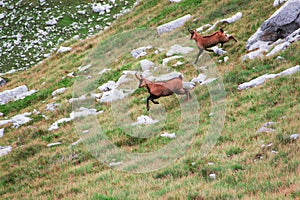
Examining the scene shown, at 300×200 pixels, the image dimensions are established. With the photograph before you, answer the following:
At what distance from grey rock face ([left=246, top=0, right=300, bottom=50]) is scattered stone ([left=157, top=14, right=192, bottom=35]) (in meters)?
9.72

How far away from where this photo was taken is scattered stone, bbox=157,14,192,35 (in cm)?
2697

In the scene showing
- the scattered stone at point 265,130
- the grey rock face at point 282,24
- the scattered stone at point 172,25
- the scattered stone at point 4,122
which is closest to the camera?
the scattered stone at point 265,130

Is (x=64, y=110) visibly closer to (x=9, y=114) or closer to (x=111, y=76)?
(x=111, y=76)

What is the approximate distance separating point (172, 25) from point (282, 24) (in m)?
11.2

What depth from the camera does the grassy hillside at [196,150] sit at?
779 centimetres

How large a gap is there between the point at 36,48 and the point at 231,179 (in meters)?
35.3

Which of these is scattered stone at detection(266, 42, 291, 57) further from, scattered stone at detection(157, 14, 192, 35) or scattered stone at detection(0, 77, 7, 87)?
scattered stone at detection(0, 77, 7, 87)

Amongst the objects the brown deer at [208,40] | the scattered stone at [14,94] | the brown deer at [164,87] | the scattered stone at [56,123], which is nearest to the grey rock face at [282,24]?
the brown deer at [208,40]

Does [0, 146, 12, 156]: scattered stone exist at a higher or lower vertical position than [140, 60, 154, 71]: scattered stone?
lower

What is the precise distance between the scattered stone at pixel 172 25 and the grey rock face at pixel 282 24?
9.72 metres

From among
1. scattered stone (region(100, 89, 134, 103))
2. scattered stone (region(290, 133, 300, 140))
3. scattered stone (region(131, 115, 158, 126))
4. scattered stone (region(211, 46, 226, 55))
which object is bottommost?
scattered stone (region(100, 89, 134, 103))

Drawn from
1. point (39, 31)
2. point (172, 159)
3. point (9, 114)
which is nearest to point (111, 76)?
point (9, 114)

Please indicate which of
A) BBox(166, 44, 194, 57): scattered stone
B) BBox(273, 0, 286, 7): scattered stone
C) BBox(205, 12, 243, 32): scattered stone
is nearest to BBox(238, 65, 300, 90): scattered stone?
BBox(166, 44, 194, 57): scattered stone

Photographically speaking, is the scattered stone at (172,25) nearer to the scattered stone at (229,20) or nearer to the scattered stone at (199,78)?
the scattered stone at (229,20)
